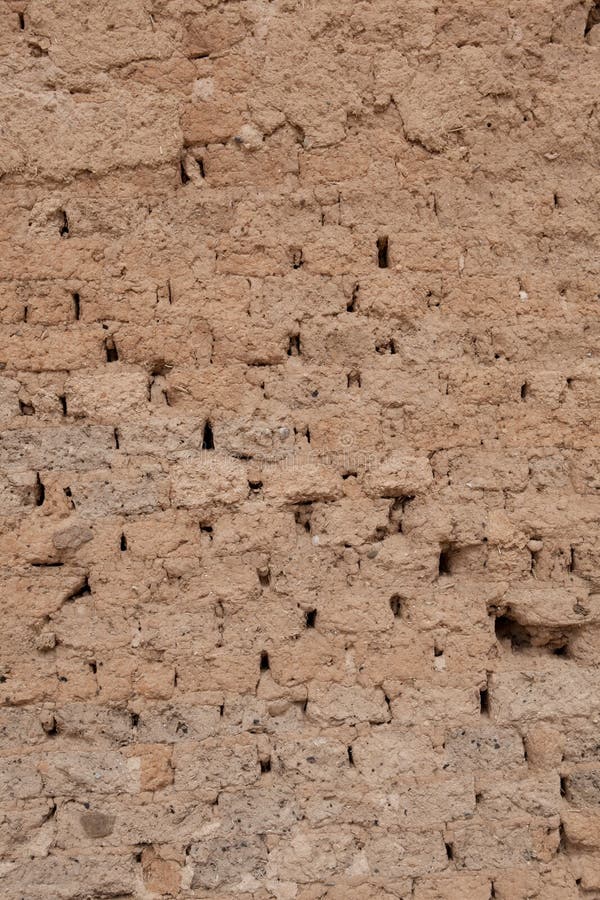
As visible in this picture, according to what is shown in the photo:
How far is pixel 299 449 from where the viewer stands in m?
2.42

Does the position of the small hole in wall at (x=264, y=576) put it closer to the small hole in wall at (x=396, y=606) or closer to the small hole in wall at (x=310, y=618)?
the small hole in wall at (x=310, y=618)

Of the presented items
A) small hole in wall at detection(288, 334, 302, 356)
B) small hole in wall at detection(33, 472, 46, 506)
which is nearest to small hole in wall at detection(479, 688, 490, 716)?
small hole in wall at detection(288, 334, 302, 356)

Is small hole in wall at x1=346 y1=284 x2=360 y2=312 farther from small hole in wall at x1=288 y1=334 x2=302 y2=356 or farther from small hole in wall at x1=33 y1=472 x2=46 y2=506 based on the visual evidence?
small hole in wall at x1=33 y1=472 x2=46 y2=506

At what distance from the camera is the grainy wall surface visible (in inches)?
92.1

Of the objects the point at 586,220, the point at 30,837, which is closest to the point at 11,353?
the point at 30,837

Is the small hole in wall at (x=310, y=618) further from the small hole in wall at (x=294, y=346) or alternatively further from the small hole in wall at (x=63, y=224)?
the small hole in wall at (x=63, y=224)

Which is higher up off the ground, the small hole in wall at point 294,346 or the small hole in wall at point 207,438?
the small hole in wall at point 294,346

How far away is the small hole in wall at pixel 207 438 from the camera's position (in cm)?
243

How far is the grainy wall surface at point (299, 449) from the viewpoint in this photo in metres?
2.34

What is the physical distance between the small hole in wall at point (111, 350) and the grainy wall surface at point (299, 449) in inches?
0.5

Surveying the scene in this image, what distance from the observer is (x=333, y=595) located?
240cm

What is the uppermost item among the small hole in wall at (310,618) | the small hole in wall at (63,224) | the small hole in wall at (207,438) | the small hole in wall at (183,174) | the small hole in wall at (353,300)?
the small hole in wall at (183,174)

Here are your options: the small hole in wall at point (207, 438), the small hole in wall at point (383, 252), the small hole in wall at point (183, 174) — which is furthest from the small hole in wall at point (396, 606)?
the small hole in wall at point (183, 174)

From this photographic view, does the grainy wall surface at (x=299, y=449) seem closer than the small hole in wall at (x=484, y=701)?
Yes
